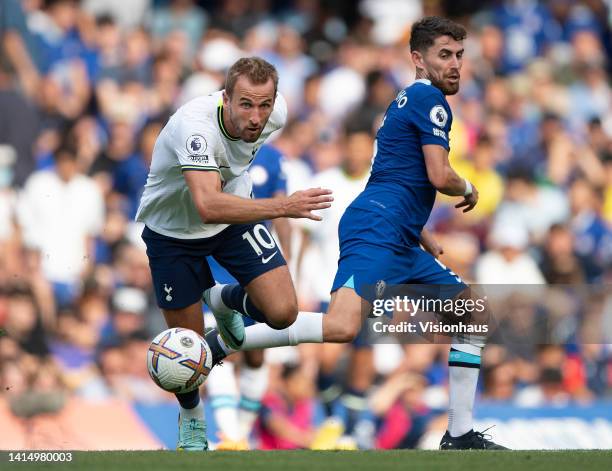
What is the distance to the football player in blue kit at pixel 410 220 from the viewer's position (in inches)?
318

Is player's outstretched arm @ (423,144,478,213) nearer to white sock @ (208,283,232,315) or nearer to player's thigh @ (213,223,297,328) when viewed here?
player's thigh @ (213,223,297,328)

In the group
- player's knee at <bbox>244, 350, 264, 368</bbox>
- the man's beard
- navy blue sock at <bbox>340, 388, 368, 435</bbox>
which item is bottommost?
navy blue sock at <bbox>340, 388, 368, 435</bbox>

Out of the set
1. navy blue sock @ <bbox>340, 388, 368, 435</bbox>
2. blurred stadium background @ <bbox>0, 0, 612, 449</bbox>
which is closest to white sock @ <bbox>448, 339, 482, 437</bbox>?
blurred stadium background @ <bbox>0, 0, 612, 449</bbox>

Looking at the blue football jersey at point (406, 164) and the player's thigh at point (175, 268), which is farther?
the player's thigh at point (175, 268)

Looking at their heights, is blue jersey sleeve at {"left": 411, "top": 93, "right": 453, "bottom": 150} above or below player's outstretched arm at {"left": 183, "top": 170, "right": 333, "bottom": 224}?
above

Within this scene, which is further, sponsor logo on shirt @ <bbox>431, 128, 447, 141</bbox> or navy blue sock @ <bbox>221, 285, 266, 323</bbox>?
navy blue sock @ <bbox>221, 285, 266, 323</bbox>

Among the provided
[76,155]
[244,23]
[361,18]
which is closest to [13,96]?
[76,155]

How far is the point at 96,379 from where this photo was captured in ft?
37.7

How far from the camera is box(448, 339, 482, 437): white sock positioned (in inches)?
318

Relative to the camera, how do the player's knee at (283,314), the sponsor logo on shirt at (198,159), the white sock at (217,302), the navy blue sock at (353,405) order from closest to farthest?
the sponsor logo on shirt at (198,159)
the player's knee at (283,314)
the white sock at (217,302)
the navy blue sock at (353,405)

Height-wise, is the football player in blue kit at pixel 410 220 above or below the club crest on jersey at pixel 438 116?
below

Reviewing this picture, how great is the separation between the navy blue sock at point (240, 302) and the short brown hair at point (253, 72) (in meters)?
1.45

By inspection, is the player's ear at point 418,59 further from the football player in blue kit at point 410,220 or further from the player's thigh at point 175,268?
the player's thigh at point 175,268

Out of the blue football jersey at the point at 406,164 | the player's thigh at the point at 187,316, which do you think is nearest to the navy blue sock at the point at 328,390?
the player's thigh at the point at 187,316
